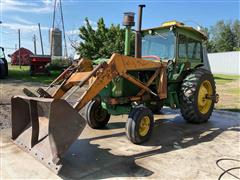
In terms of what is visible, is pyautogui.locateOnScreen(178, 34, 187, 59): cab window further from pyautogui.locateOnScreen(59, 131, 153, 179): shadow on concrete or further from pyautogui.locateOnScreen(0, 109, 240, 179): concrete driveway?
pyautogui.locateOnScreen(59, 131, 153, 179): shadow on concrete

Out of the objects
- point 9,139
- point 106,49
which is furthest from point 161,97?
point 106,49

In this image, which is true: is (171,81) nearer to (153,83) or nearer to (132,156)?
(153,83)

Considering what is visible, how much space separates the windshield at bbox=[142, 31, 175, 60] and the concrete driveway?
5.39 feet

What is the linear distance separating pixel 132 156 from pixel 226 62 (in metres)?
27.1

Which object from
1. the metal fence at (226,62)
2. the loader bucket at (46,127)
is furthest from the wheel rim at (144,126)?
the metal fence at (226,62)

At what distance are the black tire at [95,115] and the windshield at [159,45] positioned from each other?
5.63ft

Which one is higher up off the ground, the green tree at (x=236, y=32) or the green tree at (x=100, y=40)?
the green tree at (x=236, y=32)

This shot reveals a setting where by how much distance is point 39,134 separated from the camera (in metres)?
4.48

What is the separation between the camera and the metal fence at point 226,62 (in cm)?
2809

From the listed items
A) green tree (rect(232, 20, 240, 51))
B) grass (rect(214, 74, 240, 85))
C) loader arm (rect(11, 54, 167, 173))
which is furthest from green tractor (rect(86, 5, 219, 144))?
green tree (rect(232, 20, 240, 51))

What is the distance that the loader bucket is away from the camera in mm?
3777

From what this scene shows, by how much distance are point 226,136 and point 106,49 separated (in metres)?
14.0

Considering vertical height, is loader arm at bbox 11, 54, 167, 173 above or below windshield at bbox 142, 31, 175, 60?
below

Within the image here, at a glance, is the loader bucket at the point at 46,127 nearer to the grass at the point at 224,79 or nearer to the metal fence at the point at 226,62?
the grass at the point at 224,79
